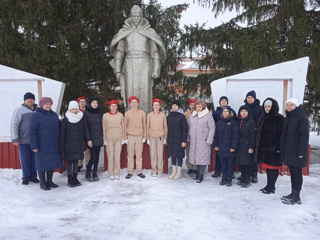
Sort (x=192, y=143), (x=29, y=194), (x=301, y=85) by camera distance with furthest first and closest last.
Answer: (x=301, y=85)
(x=192, y=143)
(x=29, y=194)

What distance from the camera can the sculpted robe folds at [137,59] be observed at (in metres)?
6.43

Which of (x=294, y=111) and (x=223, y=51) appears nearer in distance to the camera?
(x=294, y=111)

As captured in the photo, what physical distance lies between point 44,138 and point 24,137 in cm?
65

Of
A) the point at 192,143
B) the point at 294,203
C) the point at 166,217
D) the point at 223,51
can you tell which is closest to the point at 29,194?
the point at 166,217

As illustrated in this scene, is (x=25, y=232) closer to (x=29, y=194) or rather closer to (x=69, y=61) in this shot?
(x=29, y=194)

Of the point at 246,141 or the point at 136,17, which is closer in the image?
the point at 246,141

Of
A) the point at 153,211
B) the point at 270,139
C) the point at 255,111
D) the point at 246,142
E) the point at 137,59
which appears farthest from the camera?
the point at 137,59

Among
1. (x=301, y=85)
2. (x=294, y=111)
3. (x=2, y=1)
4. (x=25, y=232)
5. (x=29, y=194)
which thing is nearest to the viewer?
(x=25, y=232)

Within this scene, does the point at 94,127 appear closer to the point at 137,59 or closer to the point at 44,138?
the point at 44,138

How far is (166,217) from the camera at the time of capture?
368cm

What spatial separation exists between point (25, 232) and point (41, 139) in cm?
181

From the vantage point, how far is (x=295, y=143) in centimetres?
419

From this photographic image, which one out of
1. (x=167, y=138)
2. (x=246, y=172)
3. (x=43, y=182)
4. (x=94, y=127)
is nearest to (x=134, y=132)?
(x=167, y=138)

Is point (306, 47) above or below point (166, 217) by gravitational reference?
above
